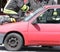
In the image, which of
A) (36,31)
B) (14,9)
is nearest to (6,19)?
(14,9)

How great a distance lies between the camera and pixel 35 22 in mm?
10305

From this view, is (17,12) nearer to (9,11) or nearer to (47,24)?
(9,11)

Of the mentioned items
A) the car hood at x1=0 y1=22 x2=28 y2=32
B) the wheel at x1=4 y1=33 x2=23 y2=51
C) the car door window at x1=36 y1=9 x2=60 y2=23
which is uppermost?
the car door window at x1=36 y1=9 x2=60 y2=23

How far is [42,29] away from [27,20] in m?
0.63

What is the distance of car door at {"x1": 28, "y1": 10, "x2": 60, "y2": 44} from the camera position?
1023cm

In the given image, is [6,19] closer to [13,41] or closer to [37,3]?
[13,41]

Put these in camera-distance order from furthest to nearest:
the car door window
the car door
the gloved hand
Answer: the gloved hand, the car door window, the car door

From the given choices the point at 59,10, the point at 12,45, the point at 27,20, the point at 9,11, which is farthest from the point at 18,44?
the point at 9,11

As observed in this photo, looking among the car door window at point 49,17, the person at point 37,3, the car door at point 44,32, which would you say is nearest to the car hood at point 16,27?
the car door at point 44,32

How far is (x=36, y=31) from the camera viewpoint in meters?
10.3

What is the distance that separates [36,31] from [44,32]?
0.26m

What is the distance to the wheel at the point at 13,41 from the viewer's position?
10383mm

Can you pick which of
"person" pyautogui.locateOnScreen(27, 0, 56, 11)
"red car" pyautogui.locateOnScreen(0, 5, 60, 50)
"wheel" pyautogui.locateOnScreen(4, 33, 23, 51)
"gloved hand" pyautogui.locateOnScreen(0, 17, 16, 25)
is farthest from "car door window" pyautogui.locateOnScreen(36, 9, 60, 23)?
"person" pyautogui.locateOnScreen(27, 0, 56, 11)

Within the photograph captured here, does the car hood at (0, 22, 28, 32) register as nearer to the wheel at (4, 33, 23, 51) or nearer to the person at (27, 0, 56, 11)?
the wheel at (4, 33, 23, 51)
